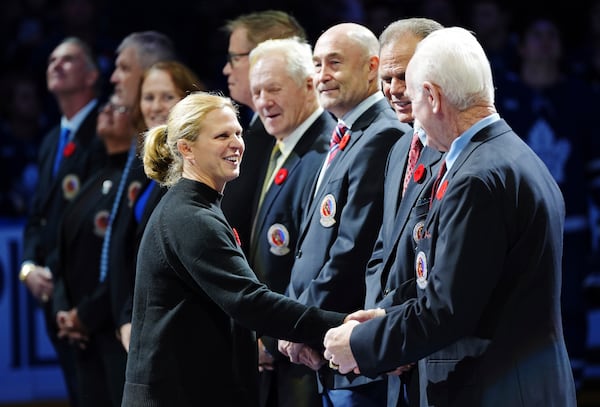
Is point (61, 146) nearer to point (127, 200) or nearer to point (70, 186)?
point (70, 186)

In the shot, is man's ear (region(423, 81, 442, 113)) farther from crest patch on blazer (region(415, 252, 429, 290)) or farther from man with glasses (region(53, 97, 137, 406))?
man with glasses (region(53, 97, 137, 406))

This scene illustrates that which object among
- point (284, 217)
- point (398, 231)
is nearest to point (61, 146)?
point (284, 217)

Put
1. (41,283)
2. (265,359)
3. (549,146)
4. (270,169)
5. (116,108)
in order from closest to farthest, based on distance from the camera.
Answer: (265,359), (270,169), (116,108), (41,283), (549,146)

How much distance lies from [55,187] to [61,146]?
11.3 inches

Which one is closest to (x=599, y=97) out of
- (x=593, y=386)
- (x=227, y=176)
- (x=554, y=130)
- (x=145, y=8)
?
(x=554, y=130)

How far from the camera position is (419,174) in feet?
11.4

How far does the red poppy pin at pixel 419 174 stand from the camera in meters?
3.47

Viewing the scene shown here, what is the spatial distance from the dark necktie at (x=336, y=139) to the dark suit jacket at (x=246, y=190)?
51 cm

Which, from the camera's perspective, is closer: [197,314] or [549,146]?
[197,314]

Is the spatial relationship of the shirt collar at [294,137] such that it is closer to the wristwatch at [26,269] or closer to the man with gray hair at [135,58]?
the man with gray hair at [135,58]

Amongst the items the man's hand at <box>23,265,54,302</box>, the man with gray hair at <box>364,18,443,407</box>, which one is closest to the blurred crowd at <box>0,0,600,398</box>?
the man's hand at <box>23,265,54,302</box>

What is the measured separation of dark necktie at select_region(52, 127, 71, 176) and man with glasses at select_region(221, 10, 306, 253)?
121 cm

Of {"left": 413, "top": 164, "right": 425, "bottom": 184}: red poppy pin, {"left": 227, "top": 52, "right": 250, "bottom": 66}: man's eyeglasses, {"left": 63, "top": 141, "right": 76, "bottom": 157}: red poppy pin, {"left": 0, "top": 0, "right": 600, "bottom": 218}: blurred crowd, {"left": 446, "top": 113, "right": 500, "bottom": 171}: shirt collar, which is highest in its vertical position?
{"left": 0, "top": 0, "right": 600, "bottom": 218}: blurred crowd

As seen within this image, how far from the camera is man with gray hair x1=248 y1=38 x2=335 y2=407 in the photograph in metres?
4.30
